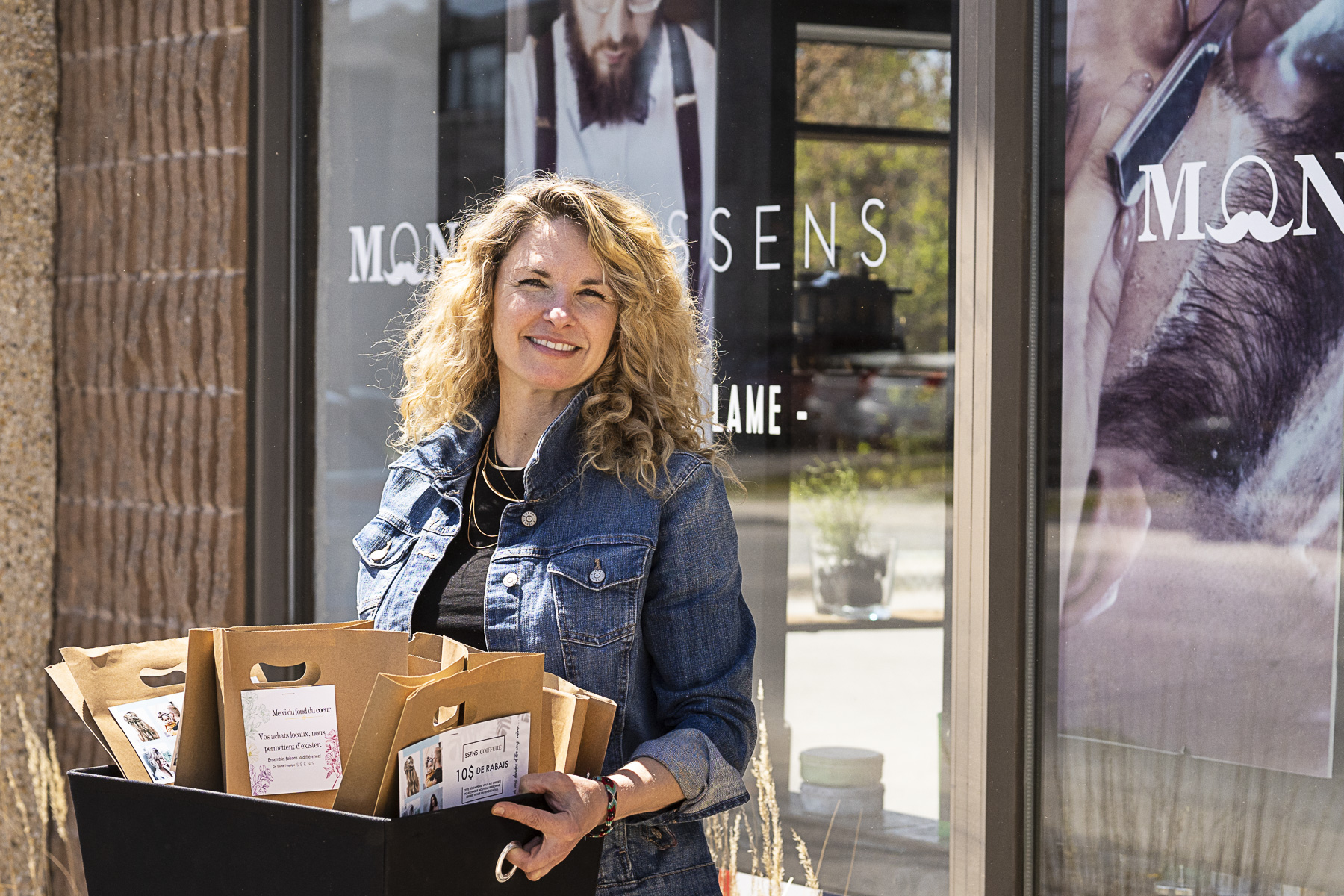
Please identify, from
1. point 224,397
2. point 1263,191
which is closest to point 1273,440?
point 1263,191

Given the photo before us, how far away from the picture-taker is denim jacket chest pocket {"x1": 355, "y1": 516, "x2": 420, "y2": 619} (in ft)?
6.46

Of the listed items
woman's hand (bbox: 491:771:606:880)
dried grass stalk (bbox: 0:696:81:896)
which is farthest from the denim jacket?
dried grass stalk (bbox: 0:696:81:896)

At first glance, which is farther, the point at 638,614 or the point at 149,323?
the point at 149,323

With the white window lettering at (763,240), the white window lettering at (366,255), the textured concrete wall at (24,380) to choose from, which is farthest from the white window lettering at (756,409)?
the textured concrete wall at (24,380)

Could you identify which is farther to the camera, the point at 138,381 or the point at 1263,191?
the point at 138,381

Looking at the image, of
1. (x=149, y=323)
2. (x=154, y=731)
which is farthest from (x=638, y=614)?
(x=149, y=323)

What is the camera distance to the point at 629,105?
10.8ft

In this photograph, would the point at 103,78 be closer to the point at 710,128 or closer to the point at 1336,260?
the point at 710,128

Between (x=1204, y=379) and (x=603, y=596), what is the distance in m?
1.24

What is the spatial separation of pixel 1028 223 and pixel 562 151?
1.30m

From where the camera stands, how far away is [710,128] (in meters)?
3.13

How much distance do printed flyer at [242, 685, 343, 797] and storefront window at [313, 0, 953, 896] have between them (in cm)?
155

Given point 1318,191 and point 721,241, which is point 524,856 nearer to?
point 1318,191

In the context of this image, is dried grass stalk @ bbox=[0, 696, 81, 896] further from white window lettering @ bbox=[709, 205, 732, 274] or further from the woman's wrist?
the woman's wrist
